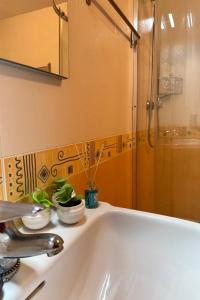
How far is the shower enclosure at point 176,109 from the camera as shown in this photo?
158 centimetres

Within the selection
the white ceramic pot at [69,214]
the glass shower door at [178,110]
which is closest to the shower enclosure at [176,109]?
the glass shower door at [178,110]

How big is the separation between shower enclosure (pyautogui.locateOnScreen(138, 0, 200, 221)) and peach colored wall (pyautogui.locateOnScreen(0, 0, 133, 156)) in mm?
313

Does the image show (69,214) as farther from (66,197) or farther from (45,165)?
(45,165)

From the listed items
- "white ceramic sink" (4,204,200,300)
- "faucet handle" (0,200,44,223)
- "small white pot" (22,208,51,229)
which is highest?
"faucet handle" (0,200,44,223)

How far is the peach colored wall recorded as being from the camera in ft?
1.97

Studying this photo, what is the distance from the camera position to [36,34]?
0.66 metres

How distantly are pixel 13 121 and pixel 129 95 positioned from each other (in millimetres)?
1065

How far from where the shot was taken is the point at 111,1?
1059mm

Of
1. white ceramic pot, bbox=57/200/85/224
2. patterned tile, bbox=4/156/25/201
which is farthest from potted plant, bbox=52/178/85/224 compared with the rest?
patterned tile, bbox=4/156/25/201

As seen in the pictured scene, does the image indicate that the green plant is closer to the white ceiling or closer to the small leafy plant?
the small leafy plant

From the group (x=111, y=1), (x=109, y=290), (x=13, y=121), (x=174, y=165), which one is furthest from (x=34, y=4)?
(x=174, y=165)

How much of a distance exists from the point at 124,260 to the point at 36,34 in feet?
2.39

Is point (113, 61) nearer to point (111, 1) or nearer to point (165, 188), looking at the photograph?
point (111, 1)

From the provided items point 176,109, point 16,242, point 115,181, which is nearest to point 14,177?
point 16,242
